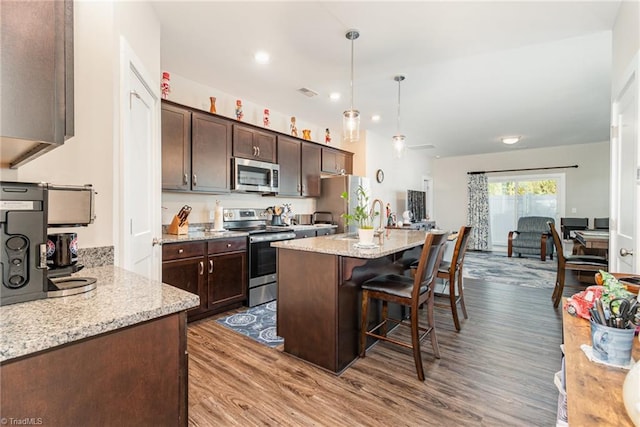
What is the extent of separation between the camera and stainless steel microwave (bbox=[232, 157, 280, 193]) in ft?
12.1

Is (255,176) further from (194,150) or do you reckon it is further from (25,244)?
(25,244)

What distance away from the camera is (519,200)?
7.72m

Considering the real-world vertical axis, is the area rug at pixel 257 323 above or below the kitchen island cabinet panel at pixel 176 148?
below

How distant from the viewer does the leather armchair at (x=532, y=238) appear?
6.64m

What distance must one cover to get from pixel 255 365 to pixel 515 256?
23.7ft

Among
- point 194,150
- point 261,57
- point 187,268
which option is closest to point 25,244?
point 187,268

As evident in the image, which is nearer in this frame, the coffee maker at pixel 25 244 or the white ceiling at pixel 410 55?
the coffee maker at pixel 25 244

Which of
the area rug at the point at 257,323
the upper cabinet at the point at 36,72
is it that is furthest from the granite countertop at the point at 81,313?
the area rug at the point at 257,323

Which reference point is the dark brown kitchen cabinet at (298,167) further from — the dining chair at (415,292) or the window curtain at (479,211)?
the window curtain at (479,211)

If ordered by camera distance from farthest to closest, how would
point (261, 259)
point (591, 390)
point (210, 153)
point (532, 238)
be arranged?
point (532, 238)
point (261, 259)
point (210, 153)
point (591, 390)

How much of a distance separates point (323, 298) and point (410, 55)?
7.94 ft

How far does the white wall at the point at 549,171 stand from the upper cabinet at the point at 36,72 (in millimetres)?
8894

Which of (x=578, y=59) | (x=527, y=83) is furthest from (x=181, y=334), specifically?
(x=527, y=83)

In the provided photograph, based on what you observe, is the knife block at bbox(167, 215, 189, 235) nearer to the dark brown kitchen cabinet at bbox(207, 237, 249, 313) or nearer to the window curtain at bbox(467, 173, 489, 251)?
the dark brown kitchen cabinet at bbox(207, 237, 249, 313)
